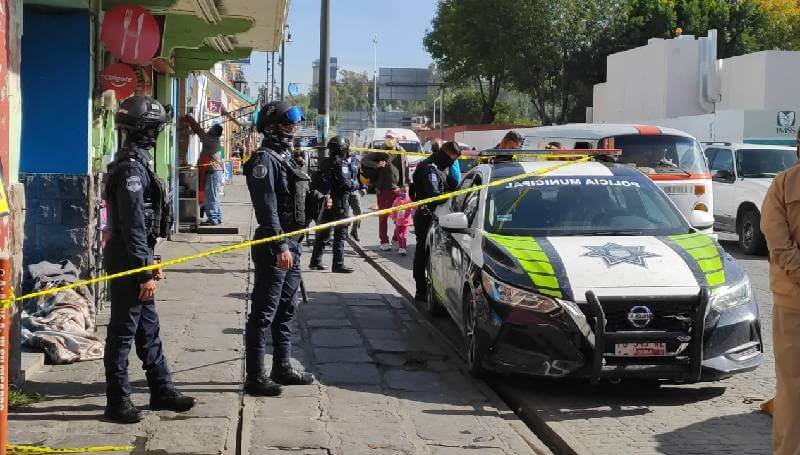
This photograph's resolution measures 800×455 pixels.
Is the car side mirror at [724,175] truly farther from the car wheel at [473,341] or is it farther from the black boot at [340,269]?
the car wheel at [473,341]

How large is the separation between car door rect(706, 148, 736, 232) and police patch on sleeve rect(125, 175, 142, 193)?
525 inches

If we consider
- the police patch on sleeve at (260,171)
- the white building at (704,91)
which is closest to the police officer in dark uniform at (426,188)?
the police patch on sleeve at (260,171)

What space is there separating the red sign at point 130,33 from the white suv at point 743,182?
10514 millimetres

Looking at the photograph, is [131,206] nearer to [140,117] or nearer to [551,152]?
[140,117]

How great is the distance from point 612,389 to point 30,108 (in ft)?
18.9

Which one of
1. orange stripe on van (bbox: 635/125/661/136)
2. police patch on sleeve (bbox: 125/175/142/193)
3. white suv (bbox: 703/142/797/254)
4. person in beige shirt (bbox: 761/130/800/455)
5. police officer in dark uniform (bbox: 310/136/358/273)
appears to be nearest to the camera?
person in beige shirt (bbox: 761/130/800/455)

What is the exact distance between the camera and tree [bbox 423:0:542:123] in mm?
50906

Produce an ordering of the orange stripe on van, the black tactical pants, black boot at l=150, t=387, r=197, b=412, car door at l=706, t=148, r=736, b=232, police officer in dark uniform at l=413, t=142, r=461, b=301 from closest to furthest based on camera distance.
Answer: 1. black boot at l=150, t=387, r=197, b=412
2. the black tactical pants
3. police officer in dark uniform at l=413, t=142, r=461, b=301
4. the orange stripe on van
5. car door at l=706, t=148, r=736, b=232

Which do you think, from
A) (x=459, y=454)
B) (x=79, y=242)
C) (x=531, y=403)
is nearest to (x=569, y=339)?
(x=531, y=403)

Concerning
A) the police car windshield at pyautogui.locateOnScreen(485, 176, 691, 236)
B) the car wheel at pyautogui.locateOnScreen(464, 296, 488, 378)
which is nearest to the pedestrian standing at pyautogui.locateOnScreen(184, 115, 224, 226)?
the police car windshield at pyautogui.locateOnScreen(485, 176, 691, 236)

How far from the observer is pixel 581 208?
805cm

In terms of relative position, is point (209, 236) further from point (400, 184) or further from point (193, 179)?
point (400, 184)

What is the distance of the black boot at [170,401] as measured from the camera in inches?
252

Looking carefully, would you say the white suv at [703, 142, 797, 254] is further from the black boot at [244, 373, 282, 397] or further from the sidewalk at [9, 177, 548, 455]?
the black boot at [244, 373, 282, 397]
